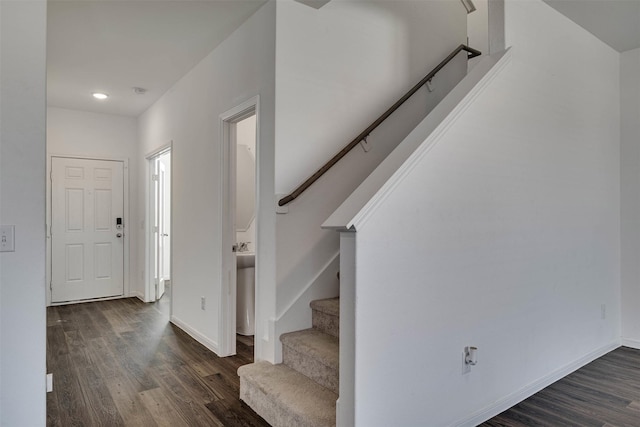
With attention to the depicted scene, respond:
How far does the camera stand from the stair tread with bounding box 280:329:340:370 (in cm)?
206

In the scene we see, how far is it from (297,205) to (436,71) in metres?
1.81

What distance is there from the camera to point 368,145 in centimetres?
289

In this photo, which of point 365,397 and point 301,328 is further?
point 301,328

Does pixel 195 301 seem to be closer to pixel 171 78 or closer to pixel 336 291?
pixel 336 291

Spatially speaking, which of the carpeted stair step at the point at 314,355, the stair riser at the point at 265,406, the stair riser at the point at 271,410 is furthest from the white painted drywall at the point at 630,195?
the stair riser at the point at 265,406

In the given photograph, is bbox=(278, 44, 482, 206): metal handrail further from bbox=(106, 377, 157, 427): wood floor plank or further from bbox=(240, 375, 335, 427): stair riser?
bbox=(106, 377, 157, 427): wood floor plank

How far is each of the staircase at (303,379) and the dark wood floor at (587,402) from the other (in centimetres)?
Answer: 90

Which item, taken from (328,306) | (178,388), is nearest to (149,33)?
(328,306)

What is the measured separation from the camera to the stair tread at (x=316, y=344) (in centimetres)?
206

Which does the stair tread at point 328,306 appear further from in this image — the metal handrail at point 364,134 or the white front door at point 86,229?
the white front door at point 86,229

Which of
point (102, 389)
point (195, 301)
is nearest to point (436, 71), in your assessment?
point (195, 301)

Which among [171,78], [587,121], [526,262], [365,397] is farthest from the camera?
[171,78]

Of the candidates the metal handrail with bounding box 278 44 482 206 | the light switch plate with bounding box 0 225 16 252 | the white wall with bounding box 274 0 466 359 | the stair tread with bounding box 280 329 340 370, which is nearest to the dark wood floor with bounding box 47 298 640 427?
the stair tread with bounding box 280 329 340 370

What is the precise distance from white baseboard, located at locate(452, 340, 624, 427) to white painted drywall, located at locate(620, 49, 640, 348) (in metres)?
0.44
